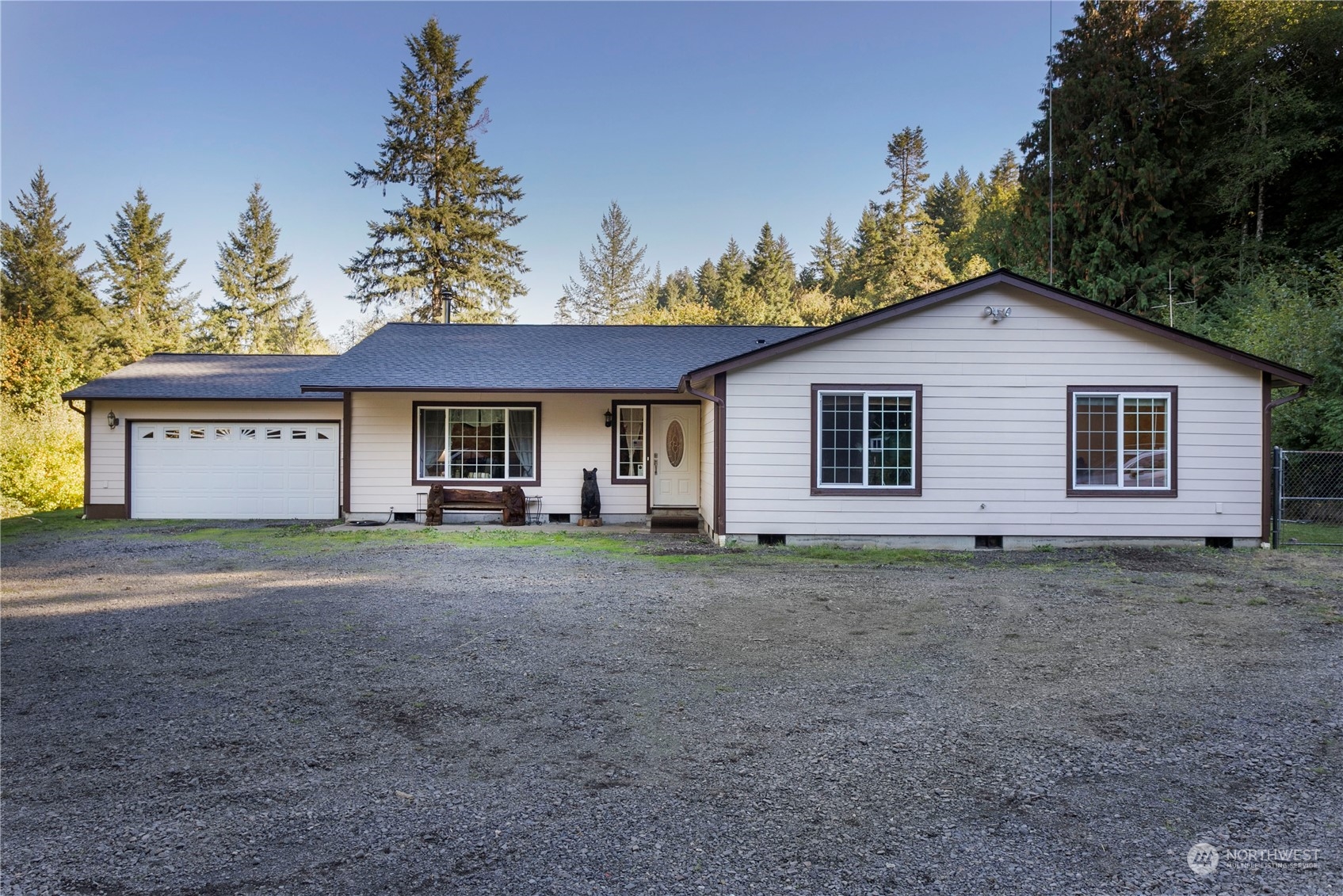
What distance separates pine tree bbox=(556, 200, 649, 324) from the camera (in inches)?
1661

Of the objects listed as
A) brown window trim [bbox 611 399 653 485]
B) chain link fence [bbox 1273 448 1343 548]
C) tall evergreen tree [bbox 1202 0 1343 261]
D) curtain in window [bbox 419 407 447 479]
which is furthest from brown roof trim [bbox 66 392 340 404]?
tall evergreen tree [bbox 1202 0 1343 261]

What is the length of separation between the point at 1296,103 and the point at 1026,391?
1696cm

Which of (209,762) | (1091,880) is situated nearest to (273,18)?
(209,762)

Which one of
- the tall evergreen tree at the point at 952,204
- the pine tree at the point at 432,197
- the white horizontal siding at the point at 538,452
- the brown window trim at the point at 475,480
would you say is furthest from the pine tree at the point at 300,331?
the tall evergreen tree at the point at 952,204

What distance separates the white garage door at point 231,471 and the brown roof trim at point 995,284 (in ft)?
27.8

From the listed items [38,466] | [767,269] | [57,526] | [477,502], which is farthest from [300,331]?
[477,502]

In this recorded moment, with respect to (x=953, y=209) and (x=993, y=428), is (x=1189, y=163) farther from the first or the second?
(x=953, y=209)

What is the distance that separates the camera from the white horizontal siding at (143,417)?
580 inches

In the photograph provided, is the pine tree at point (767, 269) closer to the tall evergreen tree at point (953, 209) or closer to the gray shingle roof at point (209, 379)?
the tall evergreen tree at point (953, 209)

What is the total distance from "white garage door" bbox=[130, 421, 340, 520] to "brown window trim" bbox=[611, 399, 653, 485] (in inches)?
215

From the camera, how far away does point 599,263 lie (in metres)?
42.4

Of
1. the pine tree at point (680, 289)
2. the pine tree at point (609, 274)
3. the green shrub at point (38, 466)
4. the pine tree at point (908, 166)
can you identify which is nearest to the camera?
the green shrub at point (38, 466)

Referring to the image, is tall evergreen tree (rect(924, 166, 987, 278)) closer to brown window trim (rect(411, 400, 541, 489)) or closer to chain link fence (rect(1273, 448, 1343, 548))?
chain link fence (rect(1273, 448, 1343, 548))

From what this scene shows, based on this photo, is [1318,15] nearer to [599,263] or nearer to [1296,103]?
[1296,103]
